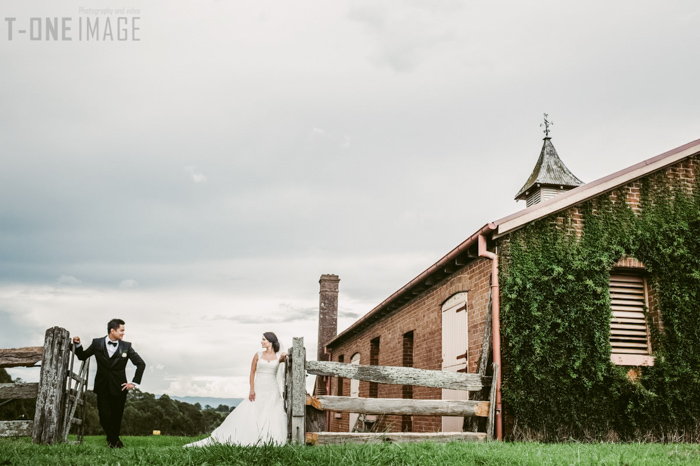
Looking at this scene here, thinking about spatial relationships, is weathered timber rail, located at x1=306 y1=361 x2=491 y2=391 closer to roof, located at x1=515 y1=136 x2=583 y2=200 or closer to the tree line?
the tree line

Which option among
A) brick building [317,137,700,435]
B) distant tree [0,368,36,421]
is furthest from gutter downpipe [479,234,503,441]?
distant tree [0,368,36,421]

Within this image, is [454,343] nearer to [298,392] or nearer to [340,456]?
[298,392]

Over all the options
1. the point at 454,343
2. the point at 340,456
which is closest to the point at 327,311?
the point at 454,343

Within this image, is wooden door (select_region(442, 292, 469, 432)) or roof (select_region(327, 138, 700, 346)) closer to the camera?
roof (select_region(327, 138, 700, 346))

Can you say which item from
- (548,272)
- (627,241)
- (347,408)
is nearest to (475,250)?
(548,272)

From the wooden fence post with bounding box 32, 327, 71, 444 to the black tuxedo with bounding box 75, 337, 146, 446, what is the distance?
58 centimetres

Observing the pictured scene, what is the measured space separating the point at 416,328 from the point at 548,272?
200 inches

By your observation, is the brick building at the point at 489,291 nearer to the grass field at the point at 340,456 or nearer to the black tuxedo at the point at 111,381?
the grass field at the point at 340,456

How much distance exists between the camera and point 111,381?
8641mm

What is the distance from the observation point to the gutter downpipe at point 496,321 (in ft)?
31.9

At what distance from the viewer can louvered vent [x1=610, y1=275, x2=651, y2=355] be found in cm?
1088

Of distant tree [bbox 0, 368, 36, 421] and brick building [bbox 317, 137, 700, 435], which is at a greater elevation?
brick building [bbox 317, 137, 700, 435]

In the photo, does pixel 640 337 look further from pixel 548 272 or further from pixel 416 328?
pixel 416 328

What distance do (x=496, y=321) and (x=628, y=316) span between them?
267 centimetres
